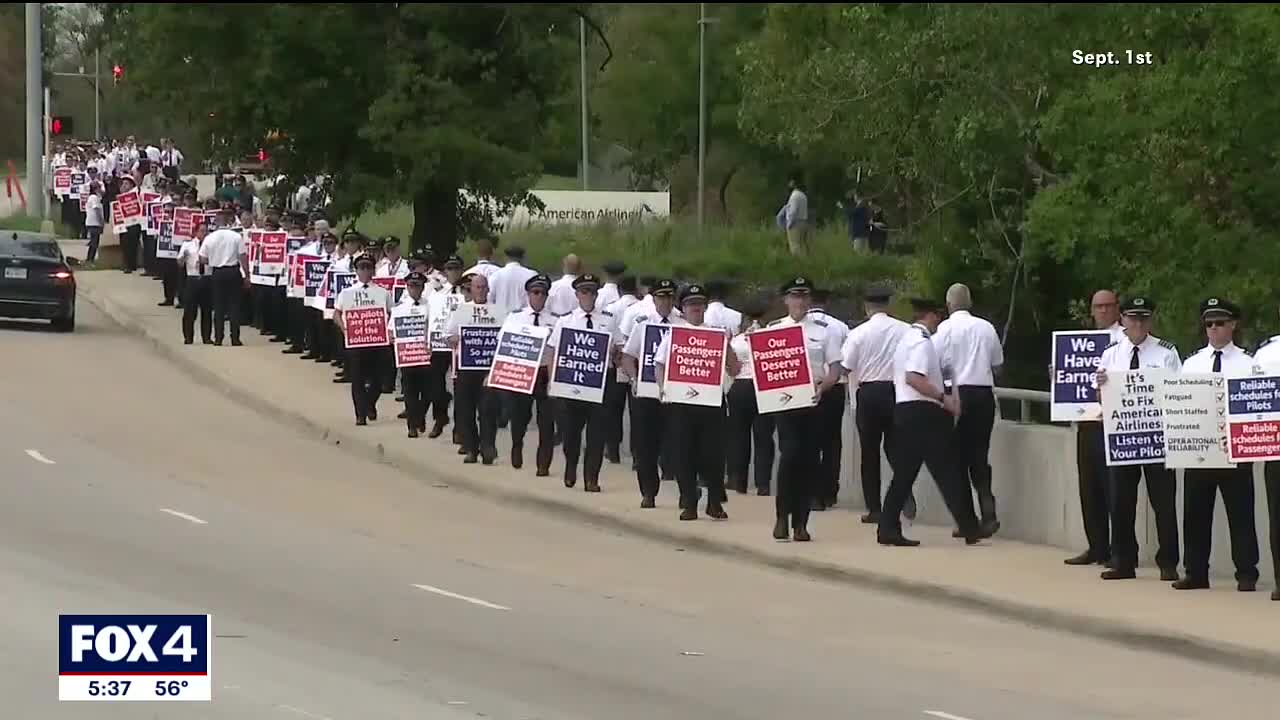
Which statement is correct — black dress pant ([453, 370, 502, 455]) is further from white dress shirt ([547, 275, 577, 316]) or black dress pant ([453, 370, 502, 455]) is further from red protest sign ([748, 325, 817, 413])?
red protest sign ([748, 325, 817, 413])

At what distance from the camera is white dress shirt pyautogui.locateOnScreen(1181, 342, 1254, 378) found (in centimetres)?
1692

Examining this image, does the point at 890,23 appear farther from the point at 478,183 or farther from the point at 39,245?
the point at 39,245

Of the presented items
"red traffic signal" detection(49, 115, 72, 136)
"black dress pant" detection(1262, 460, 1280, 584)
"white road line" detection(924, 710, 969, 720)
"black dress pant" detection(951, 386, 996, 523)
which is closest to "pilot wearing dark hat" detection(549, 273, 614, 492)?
"black dress pant" detection(951, 386, 996, 523)

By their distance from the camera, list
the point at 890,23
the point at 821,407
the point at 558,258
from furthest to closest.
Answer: the point at 558,258 → the point at 890,23 → the point at 821,407

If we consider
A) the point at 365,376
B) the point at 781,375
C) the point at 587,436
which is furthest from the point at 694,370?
the point at 365,376

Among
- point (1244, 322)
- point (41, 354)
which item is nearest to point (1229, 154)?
point (1244, 322)

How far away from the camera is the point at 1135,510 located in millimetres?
17781

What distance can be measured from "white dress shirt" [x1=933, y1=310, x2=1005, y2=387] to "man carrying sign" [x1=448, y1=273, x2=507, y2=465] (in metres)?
6.07

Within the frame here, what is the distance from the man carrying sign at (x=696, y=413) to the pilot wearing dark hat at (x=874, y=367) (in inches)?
49.4

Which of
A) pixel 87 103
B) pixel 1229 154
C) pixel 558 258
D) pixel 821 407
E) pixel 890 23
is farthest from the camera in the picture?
pixel 87 103

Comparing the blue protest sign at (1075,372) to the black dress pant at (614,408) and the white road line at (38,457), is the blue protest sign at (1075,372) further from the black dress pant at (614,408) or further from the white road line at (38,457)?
the white road line at (38,457)

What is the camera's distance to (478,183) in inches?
1383

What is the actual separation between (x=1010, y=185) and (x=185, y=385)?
13.0 metres

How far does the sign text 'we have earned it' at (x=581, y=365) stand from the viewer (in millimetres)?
22703
